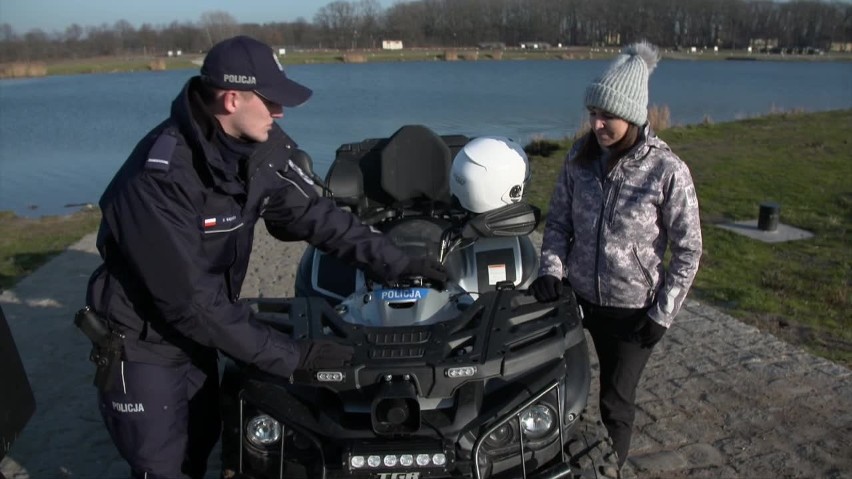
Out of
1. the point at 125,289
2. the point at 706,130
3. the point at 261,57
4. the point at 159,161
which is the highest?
the point at 261,57

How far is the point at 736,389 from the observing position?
502 centimetres

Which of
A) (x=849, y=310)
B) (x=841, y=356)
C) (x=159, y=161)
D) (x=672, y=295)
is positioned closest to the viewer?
(x=159, y=161)

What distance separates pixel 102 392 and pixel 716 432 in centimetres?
323

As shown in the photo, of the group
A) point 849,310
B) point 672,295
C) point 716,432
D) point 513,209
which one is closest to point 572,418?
point 672,295

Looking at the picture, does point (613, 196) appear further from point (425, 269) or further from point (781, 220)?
point (781, 220)

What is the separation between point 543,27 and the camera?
9725 cm

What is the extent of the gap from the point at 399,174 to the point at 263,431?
1976 mm

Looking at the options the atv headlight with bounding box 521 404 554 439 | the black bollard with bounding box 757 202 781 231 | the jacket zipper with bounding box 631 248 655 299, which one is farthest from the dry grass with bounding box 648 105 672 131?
the atv headlight with bounding box 521 404 554 439

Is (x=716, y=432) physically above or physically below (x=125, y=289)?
below

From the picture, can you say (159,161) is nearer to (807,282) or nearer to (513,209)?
(513,209)

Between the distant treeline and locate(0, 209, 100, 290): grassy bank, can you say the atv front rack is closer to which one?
locate(0, 209, 100, 290): grassy bank

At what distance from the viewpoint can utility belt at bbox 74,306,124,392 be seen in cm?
278

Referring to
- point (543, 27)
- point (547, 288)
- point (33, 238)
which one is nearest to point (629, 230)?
point (547, 288)

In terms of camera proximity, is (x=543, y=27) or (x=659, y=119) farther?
(x=543, y=27)
